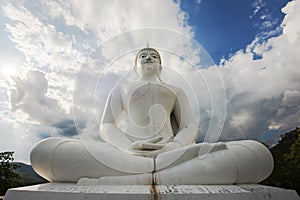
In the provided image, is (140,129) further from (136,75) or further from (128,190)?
(128,190)

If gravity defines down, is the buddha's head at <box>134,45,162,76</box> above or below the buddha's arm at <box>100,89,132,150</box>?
above

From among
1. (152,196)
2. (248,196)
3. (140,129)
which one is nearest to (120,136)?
(140,129)

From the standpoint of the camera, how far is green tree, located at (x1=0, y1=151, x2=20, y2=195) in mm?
10234

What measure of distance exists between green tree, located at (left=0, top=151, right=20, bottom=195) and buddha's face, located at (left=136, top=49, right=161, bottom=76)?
855 centimetres

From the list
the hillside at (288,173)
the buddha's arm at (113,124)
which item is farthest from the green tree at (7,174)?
the hillside at (288,173)

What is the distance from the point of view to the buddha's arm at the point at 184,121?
376 centimetres

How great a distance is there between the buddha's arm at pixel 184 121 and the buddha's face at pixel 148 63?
613 mm

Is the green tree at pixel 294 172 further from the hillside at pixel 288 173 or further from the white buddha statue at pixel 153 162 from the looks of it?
the white buddha statue at pixel 153 162

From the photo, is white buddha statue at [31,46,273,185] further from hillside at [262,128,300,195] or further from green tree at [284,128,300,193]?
green tree at [284,128,300,193]

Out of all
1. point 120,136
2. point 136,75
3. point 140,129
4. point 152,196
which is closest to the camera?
point 152,196

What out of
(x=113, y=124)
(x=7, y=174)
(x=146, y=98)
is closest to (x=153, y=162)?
(x=113, y=124)

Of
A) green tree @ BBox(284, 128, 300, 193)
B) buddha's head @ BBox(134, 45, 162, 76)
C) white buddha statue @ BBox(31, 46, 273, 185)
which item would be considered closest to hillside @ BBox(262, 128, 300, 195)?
green tree @ BBox(284, 128, 300, 193)

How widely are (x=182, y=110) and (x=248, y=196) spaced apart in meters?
2.42

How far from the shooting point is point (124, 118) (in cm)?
446
